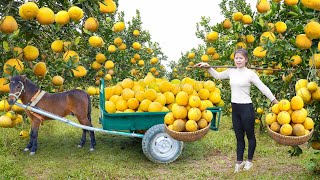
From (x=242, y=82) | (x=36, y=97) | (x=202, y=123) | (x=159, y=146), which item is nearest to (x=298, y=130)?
(x=202, y=123)

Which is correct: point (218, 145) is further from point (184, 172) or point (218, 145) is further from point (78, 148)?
point (78, 148)

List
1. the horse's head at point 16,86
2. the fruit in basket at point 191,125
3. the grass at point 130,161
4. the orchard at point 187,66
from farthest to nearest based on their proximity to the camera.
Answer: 1. the horse's head at point 16,86
2. the grass at point 130,161
3. the fruit in basket at point 191,125
4. the orchard at point 187,66

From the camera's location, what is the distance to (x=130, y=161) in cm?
679

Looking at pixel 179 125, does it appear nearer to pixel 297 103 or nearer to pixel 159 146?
pixel 297 103

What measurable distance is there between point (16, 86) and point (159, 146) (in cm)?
239

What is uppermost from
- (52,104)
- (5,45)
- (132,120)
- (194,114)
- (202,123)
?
(5,45)

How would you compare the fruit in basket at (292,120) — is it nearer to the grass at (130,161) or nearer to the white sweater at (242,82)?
the white sweater at (242,82)

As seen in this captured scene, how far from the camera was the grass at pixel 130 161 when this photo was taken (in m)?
5.94

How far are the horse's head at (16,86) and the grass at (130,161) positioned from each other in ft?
3.56

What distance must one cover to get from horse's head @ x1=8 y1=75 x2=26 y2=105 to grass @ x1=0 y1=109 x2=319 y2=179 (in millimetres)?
1085

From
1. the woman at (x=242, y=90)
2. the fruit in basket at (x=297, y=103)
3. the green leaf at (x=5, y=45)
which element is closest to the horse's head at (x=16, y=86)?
the green leaf at (x=5, y=45)

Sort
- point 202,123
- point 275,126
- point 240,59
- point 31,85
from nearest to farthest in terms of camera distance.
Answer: point 275,126
point 202,123
point 240,59
point 31,85

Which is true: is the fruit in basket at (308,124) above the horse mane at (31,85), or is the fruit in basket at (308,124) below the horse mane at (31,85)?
below

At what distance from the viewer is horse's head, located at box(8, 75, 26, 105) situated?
19.9 ft
